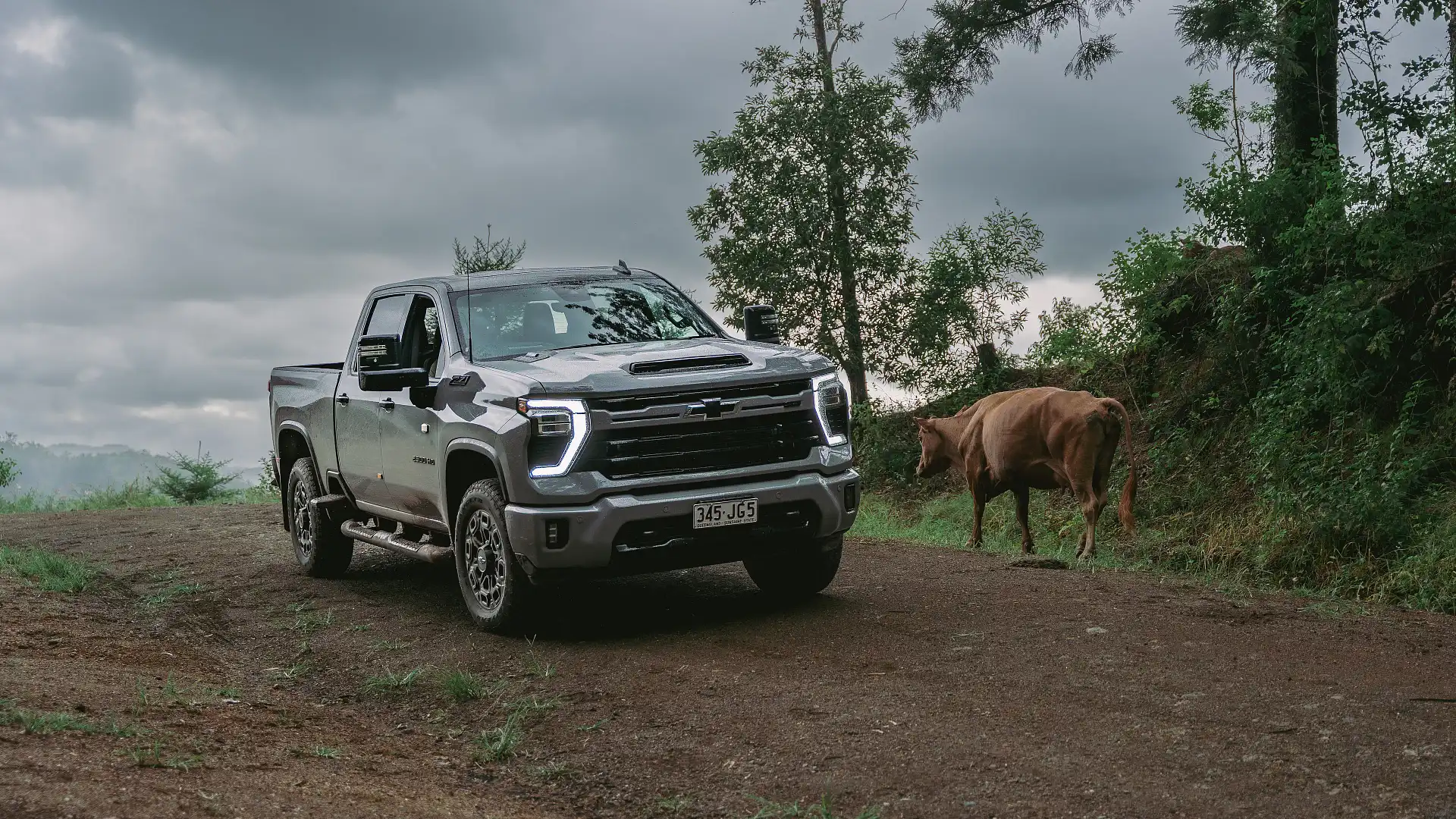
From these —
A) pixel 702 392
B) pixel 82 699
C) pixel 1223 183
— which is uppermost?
pixel 1223 183

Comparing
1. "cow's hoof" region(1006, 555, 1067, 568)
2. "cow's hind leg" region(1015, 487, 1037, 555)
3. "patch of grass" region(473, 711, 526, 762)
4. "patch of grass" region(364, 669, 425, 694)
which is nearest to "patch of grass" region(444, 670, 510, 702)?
"patch of grass" region(364, 669, 425, 694)

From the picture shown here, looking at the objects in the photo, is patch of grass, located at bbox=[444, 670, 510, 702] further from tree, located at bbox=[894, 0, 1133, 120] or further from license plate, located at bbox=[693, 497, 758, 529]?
tree, located at bbox=[894, 0, 1133, 120]

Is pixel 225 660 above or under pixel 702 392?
under

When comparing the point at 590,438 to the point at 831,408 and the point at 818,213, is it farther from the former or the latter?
the point at 818,213

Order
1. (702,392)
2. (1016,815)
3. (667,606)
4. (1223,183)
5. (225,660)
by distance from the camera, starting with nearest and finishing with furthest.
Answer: (1016,815)
(702,392)
(225,660)
(667,606)
(1223,183)

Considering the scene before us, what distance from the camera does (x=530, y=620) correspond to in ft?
26.4

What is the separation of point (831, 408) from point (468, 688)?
9.07ft

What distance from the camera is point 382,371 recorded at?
27.6 ft

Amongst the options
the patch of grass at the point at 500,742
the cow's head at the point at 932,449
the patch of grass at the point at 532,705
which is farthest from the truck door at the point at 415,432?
the cow's head at the point at 932,449

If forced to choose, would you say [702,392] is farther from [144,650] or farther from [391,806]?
[144,650]

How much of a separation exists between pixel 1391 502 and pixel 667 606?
19.4 feet

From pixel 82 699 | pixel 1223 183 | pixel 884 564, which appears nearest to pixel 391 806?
pixel 82 699

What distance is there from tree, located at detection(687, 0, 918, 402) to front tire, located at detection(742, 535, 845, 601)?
14.5m

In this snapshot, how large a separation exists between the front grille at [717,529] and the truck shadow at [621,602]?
48 cm
